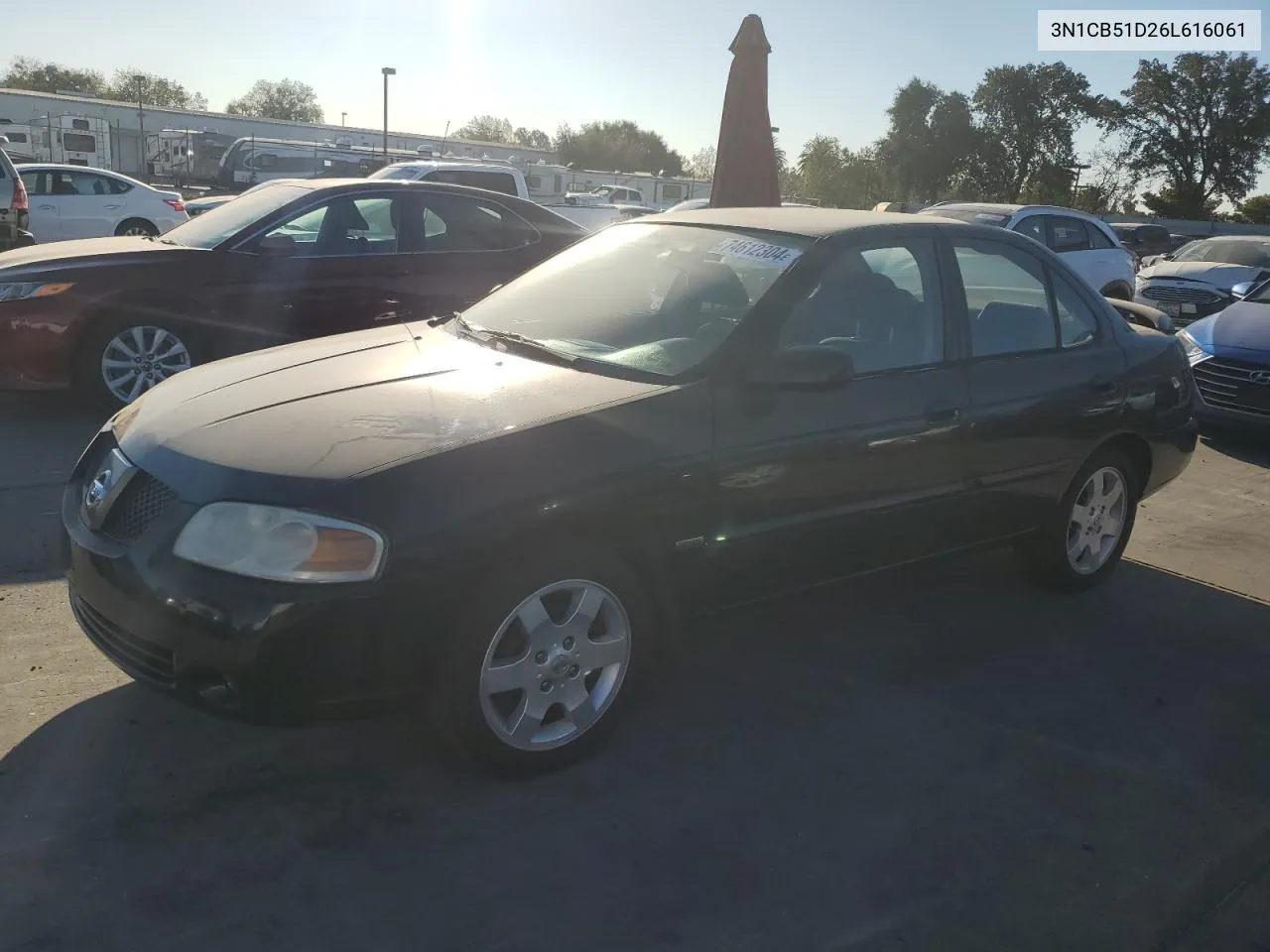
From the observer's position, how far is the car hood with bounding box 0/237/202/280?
657 cm

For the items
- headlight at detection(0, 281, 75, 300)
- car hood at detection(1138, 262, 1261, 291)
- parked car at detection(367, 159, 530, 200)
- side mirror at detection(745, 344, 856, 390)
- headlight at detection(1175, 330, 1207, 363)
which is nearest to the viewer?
side mirror at detection(745, 344, 856, 390)

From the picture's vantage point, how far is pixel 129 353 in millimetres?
6754

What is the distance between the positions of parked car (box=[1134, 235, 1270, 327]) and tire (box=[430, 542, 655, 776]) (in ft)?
39.8

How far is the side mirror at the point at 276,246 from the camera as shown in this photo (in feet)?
22.5

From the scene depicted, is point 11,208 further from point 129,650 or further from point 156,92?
point 156,92

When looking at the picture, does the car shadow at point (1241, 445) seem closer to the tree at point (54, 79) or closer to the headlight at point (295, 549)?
the headlight at point (295, 549)

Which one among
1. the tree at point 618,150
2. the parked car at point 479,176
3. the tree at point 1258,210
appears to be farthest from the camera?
the tree at point 618,150

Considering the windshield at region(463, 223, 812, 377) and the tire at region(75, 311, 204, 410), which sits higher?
the windshield at region(463, 223, 812, 377)

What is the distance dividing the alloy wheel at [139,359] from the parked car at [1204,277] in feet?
38.1

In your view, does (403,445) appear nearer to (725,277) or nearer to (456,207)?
(725,277)

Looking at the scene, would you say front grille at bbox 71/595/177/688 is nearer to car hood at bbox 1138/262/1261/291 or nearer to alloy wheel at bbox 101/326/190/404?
alloy wheel at bbox 101/326/190/404

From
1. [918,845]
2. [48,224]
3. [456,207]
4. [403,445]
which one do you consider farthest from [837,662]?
[48,224]

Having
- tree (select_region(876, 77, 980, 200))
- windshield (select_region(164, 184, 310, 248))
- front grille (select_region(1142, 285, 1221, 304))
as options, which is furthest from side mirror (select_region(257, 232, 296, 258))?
tree (select_region(876, 77, 980, 200))

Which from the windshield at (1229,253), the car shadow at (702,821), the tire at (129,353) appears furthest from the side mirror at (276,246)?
the windshield at (1229,253)
